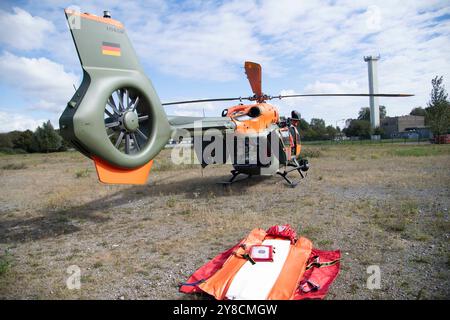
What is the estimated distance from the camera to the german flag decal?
5387mm

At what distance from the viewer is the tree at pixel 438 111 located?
120 ft

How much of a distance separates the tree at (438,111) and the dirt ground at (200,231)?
1168 inches

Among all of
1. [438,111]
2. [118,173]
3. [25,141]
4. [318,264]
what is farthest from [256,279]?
[25,141]

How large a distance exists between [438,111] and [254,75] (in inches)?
1398

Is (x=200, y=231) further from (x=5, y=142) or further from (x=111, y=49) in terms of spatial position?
(x=5, y=142)

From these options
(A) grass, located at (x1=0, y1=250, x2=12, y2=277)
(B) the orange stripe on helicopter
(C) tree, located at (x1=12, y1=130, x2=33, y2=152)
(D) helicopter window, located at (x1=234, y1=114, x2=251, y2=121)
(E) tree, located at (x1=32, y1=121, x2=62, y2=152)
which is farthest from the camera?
(C) tree, located at (x1=12, y1=130, x2=33, y2=152)

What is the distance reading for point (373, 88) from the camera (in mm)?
74750

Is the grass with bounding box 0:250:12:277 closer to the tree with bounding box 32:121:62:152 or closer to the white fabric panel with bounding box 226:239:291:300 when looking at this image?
the white fabric panel with bounding box 226:239:291:300

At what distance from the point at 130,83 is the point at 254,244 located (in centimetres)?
326

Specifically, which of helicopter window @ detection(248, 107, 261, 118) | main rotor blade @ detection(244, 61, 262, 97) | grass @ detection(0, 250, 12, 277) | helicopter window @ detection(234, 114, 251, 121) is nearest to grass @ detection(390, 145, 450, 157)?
A: main rotor blade @ detection(244, 61, 262, 97)

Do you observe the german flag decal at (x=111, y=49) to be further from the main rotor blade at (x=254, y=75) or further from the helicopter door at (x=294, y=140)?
the helicopter door at (x=294, y=140)

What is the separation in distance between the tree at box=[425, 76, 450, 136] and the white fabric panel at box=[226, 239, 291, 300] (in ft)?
129
